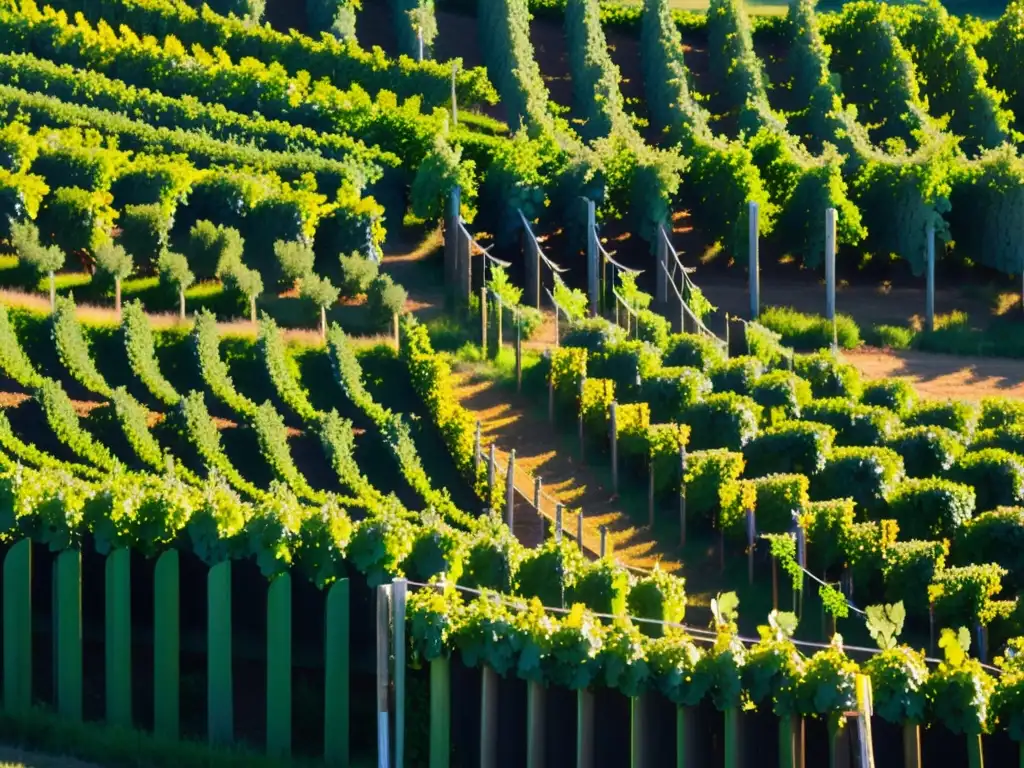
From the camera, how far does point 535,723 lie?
67.5 ft

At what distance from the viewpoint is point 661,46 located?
4881 cm

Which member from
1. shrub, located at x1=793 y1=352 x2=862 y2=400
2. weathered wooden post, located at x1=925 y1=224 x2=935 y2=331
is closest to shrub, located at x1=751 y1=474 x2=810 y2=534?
shrub, located at x1=793 y1=352 x2=862 y2=400

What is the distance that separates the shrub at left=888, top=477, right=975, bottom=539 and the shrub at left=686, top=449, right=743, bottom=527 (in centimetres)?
191

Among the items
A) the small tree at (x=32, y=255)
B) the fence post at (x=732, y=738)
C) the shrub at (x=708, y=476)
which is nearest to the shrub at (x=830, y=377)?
the shrub at (x=708, y=476)

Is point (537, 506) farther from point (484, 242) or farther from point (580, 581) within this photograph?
point (484, 242)

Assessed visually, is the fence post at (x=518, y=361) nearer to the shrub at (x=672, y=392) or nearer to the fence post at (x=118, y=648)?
the shrub at (x=672, y=392)

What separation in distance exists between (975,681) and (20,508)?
910 cm

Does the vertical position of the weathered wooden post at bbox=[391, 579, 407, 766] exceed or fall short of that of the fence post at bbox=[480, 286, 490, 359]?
it falls short

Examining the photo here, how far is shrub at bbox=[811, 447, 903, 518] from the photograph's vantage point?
28.3 m

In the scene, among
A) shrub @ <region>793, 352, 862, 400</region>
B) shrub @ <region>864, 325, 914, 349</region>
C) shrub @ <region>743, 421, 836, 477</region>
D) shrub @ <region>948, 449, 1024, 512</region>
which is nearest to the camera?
shrub @ <region>948, 449, 1024, 512</region>

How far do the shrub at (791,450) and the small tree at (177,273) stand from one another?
9.35 m

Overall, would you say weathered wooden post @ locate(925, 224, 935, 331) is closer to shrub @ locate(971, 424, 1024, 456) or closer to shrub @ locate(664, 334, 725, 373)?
shrub @ locate(664, 334, 725, 373)

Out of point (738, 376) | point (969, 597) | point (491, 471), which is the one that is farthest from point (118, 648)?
point (738, 376)

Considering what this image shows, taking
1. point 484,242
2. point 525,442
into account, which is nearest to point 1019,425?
point 525,442
